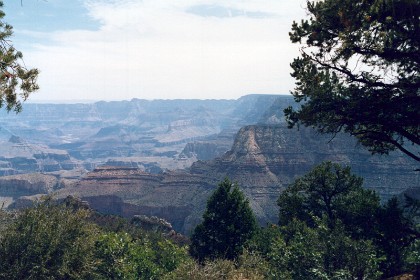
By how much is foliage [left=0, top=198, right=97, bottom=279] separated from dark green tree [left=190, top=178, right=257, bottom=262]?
589 inches

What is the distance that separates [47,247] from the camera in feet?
91.8

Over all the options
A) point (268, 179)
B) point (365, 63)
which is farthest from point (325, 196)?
point (268, 179)

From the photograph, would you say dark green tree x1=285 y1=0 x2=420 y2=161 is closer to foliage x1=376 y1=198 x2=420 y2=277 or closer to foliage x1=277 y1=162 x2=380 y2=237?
foliage x1=376 y1=198 x2=420 y2=277

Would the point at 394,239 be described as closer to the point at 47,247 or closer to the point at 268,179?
the point at 47,247

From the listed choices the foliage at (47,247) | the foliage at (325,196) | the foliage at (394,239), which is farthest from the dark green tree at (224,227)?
the foliage at (394,239)

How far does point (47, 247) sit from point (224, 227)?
67.6 ft

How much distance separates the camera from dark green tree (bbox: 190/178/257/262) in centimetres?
4175

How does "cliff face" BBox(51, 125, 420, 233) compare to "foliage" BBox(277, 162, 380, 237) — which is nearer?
"foliage" BBox(277, 162, 380, 237)

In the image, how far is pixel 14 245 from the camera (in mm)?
27578

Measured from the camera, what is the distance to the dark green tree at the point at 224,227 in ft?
137

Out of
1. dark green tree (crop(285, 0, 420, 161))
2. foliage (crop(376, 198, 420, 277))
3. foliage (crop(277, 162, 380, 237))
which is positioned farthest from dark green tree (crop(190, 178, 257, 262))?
dark green tree (crop(285, 0, 420, 161))

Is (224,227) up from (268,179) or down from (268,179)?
up

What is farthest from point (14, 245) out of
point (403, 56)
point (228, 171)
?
point (228, 171)

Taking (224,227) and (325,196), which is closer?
(325,196)
